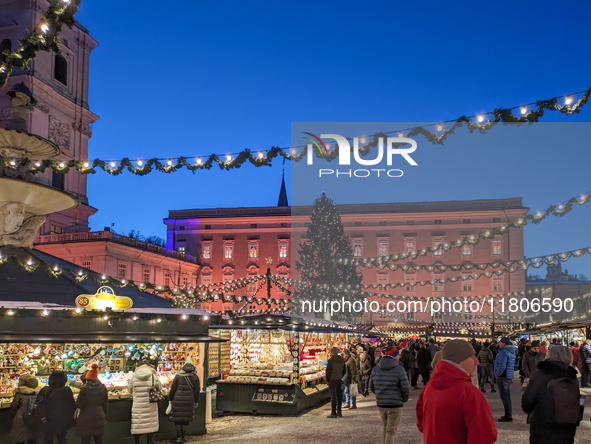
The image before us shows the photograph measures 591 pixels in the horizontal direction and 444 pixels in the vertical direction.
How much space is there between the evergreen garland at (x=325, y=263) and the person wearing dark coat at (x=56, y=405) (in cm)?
4426

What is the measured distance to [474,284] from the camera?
7294 centimetres

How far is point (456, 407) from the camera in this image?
4.01 metres

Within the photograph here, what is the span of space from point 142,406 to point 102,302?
7.13 ft

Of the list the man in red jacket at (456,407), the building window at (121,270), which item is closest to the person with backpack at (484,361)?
the man in red jacket at (456,407)

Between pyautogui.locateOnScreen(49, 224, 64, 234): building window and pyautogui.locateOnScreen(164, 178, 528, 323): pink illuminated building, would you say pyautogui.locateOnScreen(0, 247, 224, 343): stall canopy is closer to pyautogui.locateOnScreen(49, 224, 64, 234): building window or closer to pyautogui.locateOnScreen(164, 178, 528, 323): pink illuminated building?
pyautogui.locateOnScreen(49, 224, 64, 234): building window

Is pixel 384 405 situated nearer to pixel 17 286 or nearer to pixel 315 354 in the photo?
pixel 17 286

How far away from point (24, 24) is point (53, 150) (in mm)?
29974

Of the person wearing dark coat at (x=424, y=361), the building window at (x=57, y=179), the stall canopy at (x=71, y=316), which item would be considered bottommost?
the person wearing dark coat at (x=424, y=361)

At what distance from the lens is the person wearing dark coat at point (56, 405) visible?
800 cm

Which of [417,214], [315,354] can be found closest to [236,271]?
[417,214]

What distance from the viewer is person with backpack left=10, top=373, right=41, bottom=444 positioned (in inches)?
316

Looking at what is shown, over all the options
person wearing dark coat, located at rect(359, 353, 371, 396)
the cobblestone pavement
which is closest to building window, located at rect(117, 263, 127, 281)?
person wearing dark coat, located at rect(359, 353, 371, 396)

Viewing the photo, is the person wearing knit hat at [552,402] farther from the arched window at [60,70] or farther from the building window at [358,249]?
the building window at [358,249]

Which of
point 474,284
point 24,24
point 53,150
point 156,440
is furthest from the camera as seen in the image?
point 474,284
